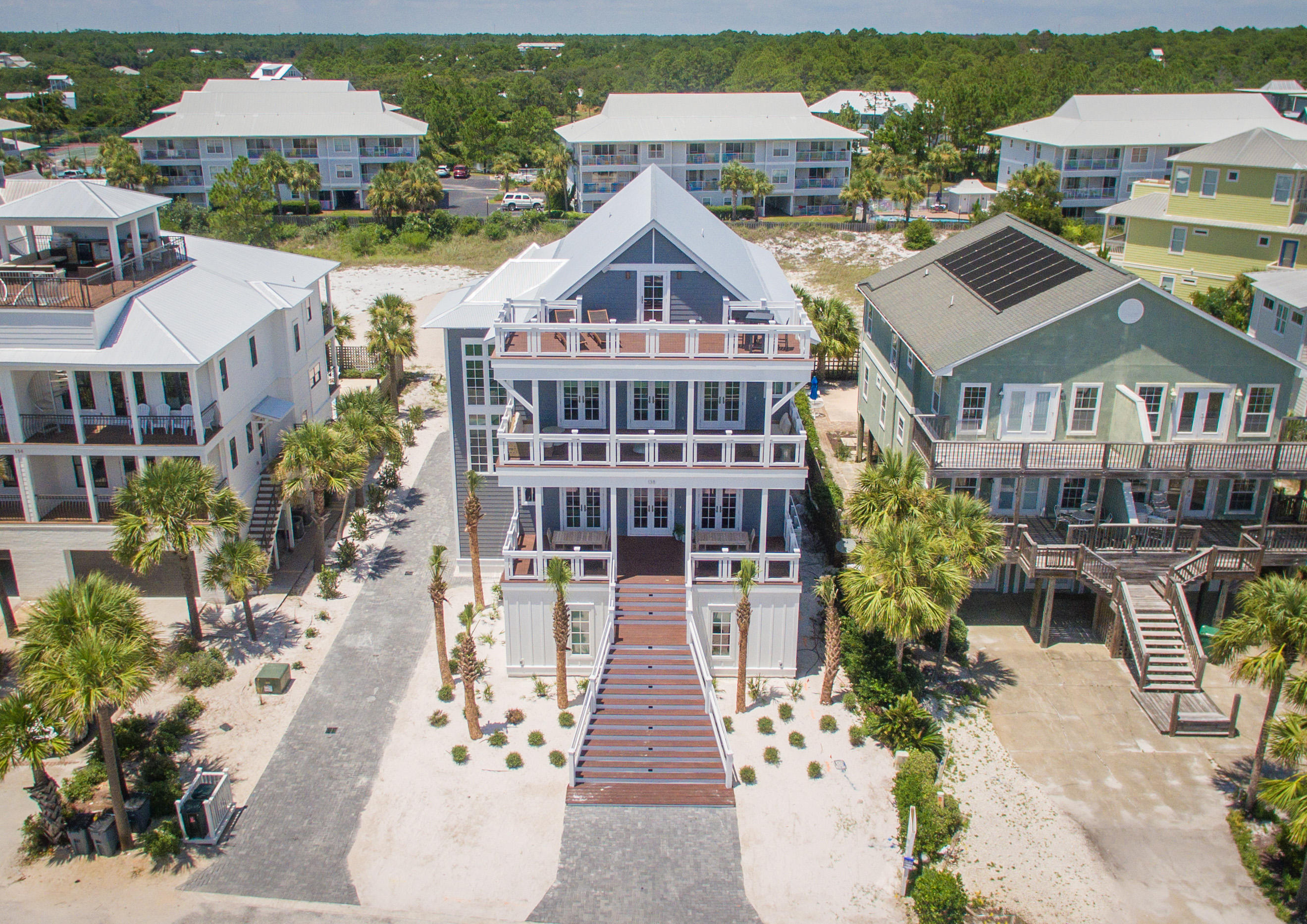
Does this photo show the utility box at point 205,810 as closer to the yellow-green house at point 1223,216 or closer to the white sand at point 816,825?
the white sand at point 816,825

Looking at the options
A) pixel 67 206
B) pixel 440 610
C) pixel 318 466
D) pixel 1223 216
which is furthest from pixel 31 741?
pixel 1223 216

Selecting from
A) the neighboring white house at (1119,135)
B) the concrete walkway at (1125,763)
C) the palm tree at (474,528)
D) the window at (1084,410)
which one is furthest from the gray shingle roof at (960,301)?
the neighboring white house at (1119,135)

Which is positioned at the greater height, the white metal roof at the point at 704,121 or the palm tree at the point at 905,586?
the white metal roof at the point at 704,121

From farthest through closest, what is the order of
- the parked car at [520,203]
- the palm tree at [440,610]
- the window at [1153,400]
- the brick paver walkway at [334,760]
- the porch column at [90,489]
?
the parked car at [520,203] → the window at [1153,400] → the porch column at [90,489] → the palm tree at [440,610] → the brick paver walkway at [334,760]

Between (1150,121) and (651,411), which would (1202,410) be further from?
(1150,121)

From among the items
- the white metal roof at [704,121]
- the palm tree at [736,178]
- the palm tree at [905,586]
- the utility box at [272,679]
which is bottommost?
the utility box at [272,679]

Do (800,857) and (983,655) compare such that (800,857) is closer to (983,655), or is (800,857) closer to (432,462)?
(983,655)
